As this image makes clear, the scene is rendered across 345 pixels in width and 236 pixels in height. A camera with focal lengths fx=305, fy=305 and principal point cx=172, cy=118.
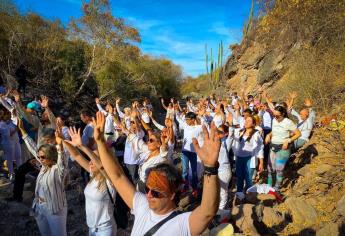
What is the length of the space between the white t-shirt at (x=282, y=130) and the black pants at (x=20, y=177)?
5.04m

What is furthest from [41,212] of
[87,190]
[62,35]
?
[62,35]

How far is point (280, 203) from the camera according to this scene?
6.01 metres

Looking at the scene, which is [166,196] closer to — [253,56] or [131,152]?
[131,152]

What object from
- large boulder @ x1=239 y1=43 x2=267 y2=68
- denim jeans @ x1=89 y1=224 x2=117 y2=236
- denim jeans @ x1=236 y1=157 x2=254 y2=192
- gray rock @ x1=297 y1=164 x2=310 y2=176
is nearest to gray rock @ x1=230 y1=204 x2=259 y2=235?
denim jeans @ x1=236 y1=157 x2=254 y2=192

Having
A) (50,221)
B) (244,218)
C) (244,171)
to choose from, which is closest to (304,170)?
(244,171)

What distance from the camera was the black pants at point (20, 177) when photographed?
20.0 ft

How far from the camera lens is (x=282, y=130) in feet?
21.1

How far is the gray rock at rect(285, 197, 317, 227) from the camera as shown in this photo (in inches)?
202

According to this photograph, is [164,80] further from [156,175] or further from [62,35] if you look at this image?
[156,175]

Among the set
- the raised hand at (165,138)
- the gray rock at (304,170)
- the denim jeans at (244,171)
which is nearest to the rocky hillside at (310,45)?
the gray rock at (304,170)

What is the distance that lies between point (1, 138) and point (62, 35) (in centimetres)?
1375

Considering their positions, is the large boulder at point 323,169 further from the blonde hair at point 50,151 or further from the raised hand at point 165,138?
the blonde hair at point 50,151

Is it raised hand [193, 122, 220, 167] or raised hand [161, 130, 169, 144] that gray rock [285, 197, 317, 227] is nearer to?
raised hand [161, 130, 169, 144]

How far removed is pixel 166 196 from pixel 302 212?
13.0 ft
